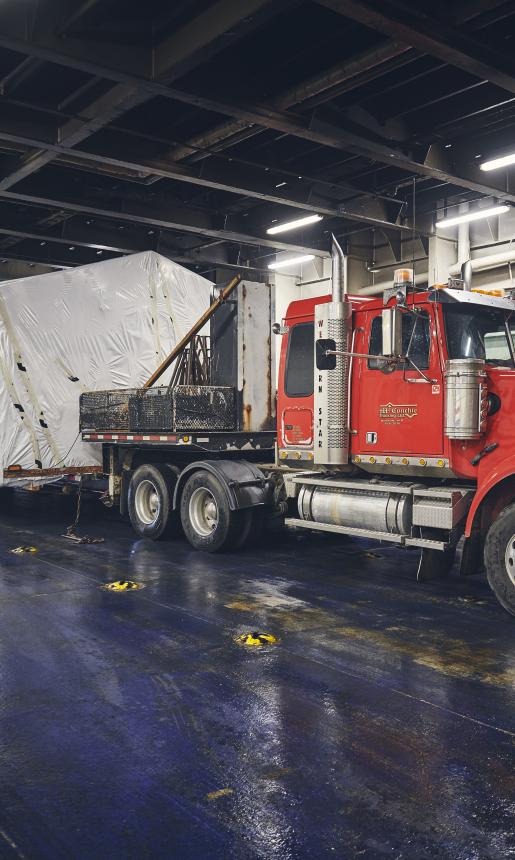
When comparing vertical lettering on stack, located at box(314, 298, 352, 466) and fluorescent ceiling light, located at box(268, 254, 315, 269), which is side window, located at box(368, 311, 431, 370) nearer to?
vertical lettering on stack, located at box(314, 298, 352, 466)

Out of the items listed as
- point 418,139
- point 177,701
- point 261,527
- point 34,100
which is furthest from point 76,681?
point 418,139

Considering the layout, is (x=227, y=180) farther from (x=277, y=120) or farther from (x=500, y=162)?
(x=500, y=162)

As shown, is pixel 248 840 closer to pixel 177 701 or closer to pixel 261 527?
pixel 177 701

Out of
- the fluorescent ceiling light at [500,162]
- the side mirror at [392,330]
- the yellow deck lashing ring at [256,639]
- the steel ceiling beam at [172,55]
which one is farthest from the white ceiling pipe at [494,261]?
the yellow deck lashing ring at [256,639]

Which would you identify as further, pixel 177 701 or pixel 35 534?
pixel 35 534

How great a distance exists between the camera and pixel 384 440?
25.6 ft

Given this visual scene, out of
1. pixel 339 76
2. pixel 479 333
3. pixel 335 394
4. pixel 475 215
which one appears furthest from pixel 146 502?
pixel 475 215

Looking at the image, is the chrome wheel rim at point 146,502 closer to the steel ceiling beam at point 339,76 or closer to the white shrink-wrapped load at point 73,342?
the white shrink-wrapped load at point 73,342

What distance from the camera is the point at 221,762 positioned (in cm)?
367

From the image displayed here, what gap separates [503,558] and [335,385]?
277 cm

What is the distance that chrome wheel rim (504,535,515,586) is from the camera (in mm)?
6188

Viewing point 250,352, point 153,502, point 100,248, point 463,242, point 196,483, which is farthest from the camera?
point 100,248

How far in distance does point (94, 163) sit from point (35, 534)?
6.48 metres

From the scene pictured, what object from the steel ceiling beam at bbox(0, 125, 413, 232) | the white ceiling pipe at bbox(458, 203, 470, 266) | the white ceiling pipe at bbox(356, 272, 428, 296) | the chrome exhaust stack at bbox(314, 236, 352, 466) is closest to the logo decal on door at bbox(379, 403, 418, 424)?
the chrome exhaust stack at bbox(314, 236, 352, 466)
